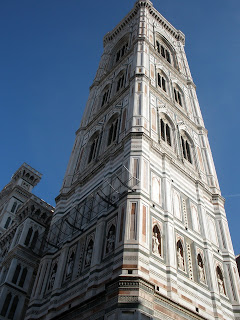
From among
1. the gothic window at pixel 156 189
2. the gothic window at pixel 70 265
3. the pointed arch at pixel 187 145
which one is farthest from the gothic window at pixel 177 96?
the gothic window at pixel 70 265

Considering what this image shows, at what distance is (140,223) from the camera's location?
1153 cm

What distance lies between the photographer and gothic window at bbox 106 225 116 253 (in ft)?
38.8

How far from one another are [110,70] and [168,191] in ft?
47.9

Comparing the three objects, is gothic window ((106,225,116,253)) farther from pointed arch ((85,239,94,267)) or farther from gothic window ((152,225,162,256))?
gothic window ((152,225,162,256))

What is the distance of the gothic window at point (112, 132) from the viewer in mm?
18391

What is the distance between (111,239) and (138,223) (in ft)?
4.05

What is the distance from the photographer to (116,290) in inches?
389

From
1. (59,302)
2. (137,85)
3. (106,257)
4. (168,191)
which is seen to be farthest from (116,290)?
(137,85)

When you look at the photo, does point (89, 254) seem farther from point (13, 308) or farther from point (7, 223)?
point (7, 223)

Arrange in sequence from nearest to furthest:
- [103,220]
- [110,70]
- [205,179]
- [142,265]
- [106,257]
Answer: [142,265]
[106,257]
[103,220]
[205,179]
[110,70]

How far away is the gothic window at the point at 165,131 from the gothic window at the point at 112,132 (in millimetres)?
2329

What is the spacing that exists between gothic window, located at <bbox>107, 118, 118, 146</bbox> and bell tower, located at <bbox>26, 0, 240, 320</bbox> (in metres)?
0.08

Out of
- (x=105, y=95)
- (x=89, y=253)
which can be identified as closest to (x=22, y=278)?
(x=89, y=253)

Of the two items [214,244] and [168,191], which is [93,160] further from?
[214,244]
